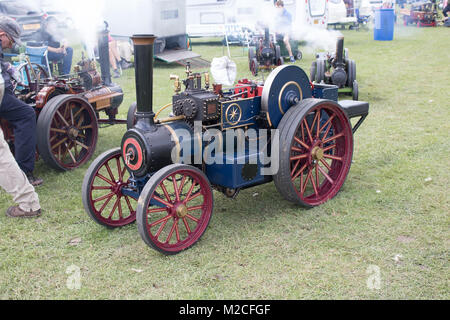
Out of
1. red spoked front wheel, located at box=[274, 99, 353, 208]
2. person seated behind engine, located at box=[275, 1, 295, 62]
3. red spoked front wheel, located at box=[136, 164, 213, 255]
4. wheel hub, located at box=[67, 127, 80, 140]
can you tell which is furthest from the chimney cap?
person seated behind engine, located at box=[275, 1, 295, 62]

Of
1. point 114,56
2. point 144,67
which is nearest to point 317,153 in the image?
point 144,67

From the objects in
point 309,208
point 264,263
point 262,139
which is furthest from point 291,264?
point 262,139

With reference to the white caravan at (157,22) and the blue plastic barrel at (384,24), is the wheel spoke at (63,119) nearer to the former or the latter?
the white caravan at (157,22)

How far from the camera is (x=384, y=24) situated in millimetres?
14586

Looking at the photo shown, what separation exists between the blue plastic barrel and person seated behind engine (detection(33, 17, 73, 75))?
8.69 metres

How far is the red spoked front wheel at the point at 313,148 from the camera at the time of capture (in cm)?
360

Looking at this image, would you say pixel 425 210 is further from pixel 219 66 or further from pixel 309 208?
pixel 219 66

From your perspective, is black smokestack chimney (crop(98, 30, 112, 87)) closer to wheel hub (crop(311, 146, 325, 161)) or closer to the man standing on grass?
the man standing on grass

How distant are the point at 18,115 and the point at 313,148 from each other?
2.77 meters

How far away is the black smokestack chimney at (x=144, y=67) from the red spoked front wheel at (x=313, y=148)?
3.55 ft

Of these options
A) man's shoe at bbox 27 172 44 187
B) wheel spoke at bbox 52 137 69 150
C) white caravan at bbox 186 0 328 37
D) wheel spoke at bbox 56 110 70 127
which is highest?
white caravan at bbox 186 0 328 37

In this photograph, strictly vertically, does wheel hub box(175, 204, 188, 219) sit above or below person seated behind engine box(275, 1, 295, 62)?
below

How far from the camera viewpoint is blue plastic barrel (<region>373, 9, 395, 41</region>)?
1337 centimetres

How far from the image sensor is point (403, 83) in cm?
905
